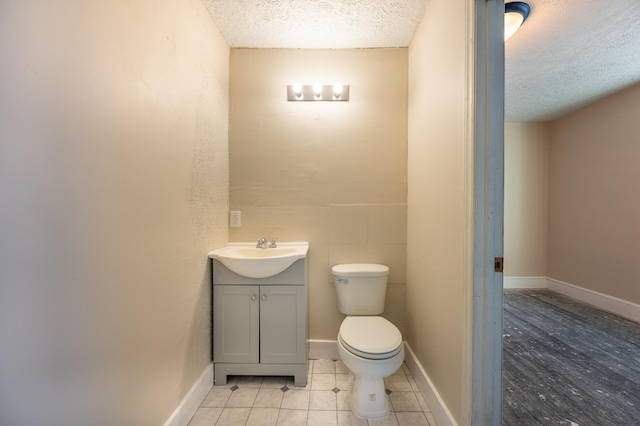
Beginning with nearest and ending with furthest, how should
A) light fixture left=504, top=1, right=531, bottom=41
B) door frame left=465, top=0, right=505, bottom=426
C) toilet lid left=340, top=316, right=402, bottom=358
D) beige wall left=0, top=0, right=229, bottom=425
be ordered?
beige wall left=0, top=0, right=229, bottom=425, door frame left=465, top=0, right=505, bottom=426, toilet lid left=340, top=316, right=402, bottom=358, light fixture left=504, top=1, right=531, bottom=41

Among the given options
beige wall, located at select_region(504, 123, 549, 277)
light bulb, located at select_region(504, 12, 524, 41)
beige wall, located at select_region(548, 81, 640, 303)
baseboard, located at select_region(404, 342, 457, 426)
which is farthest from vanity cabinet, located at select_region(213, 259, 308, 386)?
beige wall, located at select_region(548, 81, 640, 303)

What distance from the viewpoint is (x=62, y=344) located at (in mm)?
668

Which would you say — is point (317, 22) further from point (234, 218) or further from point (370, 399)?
point (370, 399)

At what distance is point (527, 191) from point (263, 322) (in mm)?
3767

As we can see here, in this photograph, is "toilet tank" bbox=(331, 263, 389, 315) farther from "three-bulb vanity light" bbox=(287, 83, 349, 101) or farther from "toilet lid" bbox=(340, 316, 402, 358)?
"three-bulb vanity light" bbox=(287, 83, 349, 101)

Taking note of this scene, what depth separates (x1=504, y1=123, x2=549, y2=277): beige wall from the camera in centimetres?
326

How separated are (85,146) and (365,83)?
1.78m

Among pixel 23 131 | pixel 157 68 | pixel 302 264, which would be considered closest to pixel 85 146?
pixel 23 131

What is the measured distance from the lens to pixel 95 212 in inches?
30.0

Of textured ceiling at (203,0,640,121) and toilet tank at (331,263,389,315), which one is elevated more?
textured ceiling at (203,0,640,121)

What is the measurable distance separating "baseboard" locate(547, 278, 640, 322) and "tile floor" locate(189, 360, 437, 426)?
2563 mm

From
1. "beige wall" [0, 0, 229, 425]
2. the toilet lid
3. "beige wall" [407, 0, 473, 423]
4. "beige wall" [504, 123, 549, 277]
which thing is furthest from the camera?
"beige wall" [504, 123, 549, 277]

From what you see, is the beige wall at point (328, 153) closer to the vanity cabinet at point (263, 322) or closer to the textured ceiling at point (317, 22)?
the textured ceiling at point (317, 22)

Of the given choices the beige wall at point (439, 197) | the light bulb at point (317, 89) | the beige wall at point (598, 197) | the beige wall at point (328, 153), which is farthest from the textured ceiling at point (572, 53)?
the light bulb at point (317, 89)
